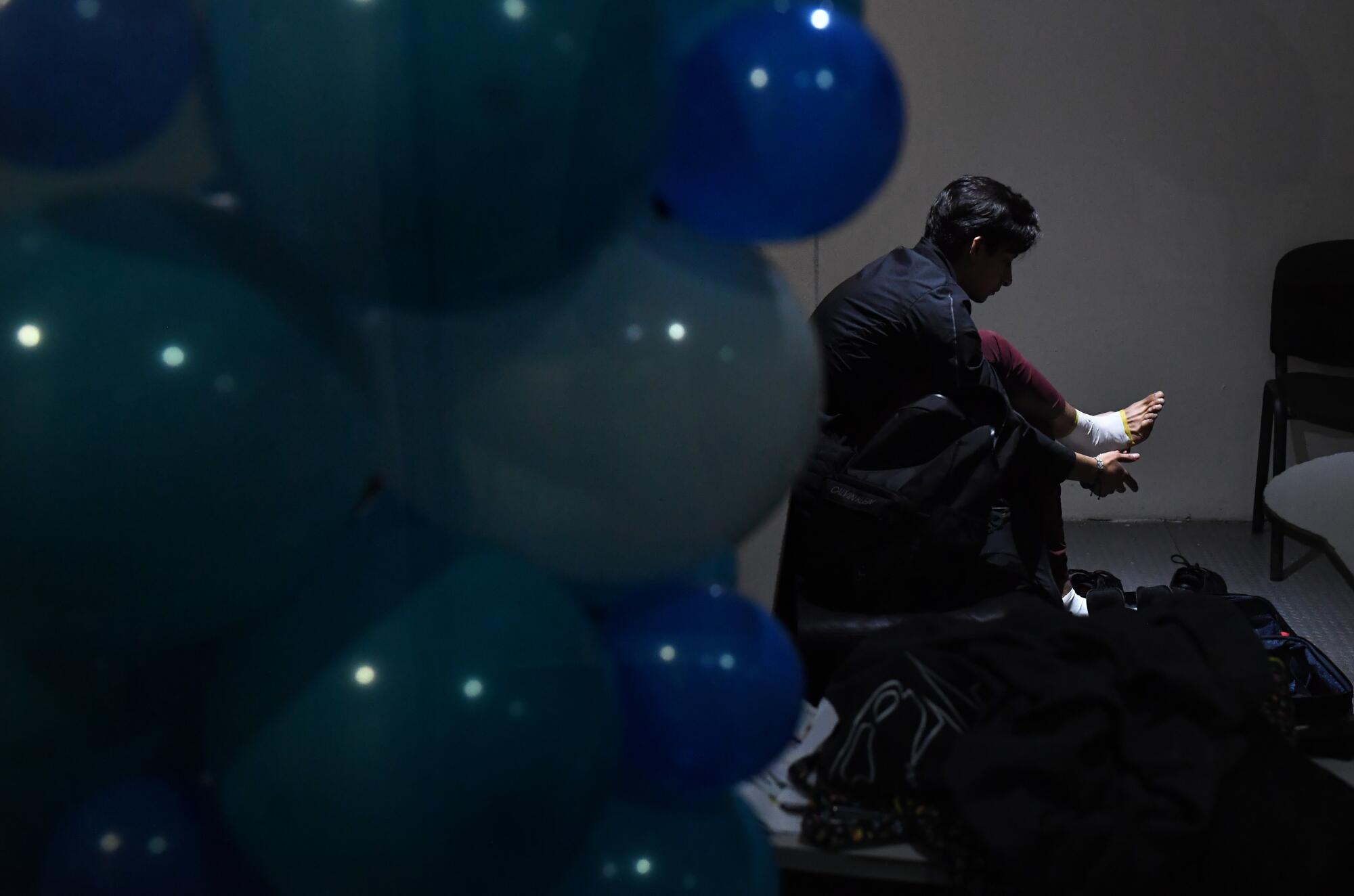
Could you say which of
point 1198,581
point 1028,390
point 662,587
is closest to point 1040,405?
point 1028,390

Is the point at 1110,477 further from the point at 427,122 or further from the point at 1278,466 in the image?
the point at 427,122

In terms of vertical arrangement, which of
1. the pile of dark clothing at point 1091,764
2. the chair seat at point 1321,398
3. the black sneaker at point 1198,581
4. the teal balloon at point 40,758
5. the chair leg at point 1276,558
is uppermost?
the teal balloon at point 40,758

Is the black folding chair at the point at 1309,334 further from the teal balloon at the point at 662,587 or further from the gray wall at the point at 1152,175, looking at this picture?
the teal balloon at the point at 662,587

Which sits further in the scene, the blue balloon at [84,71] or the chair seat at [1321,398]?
the chair seat at [1321,398]

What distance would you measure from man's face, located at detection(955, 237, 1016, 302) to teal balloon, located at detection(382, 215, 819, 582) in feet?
4.98

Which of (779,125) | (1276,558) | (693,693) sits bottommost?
(1276,558)

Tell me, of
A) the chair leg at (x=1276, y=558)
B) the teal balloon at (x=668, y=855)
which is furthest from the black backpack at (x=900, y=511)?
the chair leg at (x=1276, y=558)

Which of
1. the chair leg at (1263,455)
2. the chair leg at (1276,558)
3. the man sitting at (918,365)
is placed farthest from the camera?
the chair leg at (1263,455)

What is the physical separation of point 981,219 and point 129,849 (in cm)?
183

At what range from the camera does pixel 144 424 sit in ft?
1.67

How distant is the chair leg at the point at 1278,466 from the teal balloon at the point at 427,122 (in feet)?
8.37

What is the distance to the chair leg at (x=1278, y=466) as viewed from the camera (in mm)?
2814

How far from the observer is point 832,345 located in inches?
72.5

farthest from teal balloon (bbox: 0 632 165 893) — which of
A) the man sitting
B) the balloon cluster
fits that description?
the man sitting
